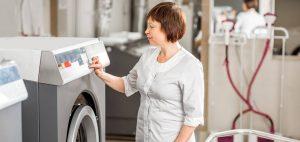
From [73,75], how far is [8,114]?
0.47 meters

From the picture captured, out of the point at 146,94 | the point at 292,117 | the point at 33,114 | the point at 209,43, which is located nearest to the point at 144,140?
the point at 146,94

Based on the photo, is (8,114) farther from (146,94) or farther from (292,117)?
(292,117)

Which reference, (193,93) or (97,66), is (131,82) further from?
(193,93)

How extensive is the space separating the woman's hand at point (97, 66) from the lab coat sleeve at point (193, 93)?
1.41 ft

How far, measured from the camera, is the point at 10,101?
1.28 metres

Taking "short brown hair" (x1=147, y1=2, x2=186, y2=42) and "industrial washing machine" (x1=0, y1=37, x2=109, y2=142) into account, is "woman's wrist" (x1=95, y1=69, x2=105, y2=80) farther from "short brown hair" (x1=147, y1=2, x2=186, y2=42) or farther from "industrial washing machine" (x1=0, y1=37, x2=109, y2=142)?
"short brown hair" (x1=147, y1=2, x2=186, y2=42)

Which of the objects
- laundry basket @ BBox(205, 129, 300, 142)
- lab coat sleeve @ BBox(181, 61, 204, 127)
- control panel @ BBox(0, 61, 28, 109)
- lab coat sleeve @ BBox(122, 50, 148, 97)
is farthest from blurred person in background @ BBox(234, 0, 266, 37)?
control panel @ BBox(0, 61, 28, 109)

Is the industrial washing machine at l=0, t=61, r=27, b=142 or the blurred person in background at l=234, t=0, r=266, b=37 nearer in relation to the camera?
the industrial washing machine at l=0, t=61, r=27, b=142

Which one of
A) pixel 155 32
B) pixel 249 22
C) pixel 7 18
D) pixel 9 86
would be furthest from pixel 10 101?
pixel 249 22

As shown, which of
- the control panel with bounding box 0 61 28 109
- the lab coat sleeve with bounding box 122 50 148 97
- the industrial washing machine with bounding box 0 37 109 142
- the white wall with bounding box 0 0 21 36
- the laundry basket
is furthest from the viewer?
the white wall with bounding box 0 0 21 36

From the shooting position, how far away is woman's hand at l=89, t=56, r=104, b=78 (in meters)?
2.02

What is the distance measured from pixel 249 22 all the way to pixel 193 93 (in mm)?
2153

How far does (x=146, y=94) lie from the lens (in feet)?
6.35

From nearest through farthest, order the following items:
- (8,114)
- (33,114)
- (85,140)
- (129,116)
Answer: (8,114)
(33,114)
(85,140)
(129,116)
